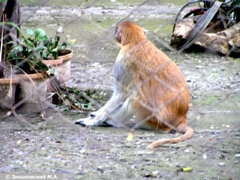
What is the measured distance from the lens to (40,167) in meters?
3.52

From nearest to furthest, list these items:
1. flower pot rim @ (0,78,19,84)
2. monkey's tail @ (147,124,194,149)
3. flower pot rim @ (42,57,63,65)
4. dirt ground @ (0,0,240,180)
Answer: dirt ground @ (0,0,240,180), monkey's tail @ (147,124,194,149), flower pot rim @ (0,78,19,84), flower pot rim @ (42,57,63,65)

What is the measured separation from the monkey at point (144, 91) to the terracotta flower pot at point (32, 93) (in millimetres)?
475

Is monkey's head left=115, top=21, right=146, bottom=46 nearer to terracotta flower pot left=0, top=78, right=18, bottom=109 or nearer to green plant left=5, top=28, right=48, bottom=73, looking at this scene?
green plant left=5, top=28, right=48, bottom=73

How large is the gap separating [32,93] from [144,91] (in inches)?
42.3

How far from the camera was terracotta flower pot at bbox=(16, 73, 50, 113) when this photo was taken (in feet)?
15.2

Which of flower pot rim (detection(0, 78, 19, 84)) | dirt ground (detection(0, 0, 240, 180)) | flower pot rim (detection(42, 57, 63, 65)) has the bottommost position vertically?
dirt ground (detection(0, 0, 240, 180))

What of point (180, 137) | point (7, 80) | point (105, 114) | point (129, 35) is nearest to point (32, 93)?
point (7, 80)

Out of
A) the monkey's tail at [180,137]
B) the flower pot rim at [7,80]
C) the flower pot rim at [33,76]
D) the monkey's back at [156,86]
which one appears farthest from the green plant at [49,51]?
the monkey's tail at [180,137]

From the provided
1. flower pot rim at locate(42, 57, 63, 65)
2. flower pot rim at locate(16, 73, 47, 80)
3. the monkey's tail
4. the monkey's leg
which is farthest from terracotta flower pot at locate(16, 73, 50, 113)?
the monkey's tail

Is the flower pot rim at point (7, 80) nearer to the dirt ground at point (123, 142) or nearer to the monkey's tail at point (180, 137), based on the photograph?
the dirt ground at point (123, 142)

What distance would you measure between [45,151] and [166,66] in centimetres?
130

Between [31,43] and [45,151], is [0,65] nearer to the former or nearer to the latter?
[31,43]

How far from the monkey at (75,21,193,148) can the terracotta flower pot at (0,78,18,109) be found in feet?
2.13

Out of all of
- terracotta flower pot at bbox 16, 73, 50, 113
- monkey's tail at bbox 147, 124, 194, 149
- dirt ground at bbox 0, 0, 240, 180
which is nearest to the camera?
dirt ground at bbox 0, 0, 240, 180
